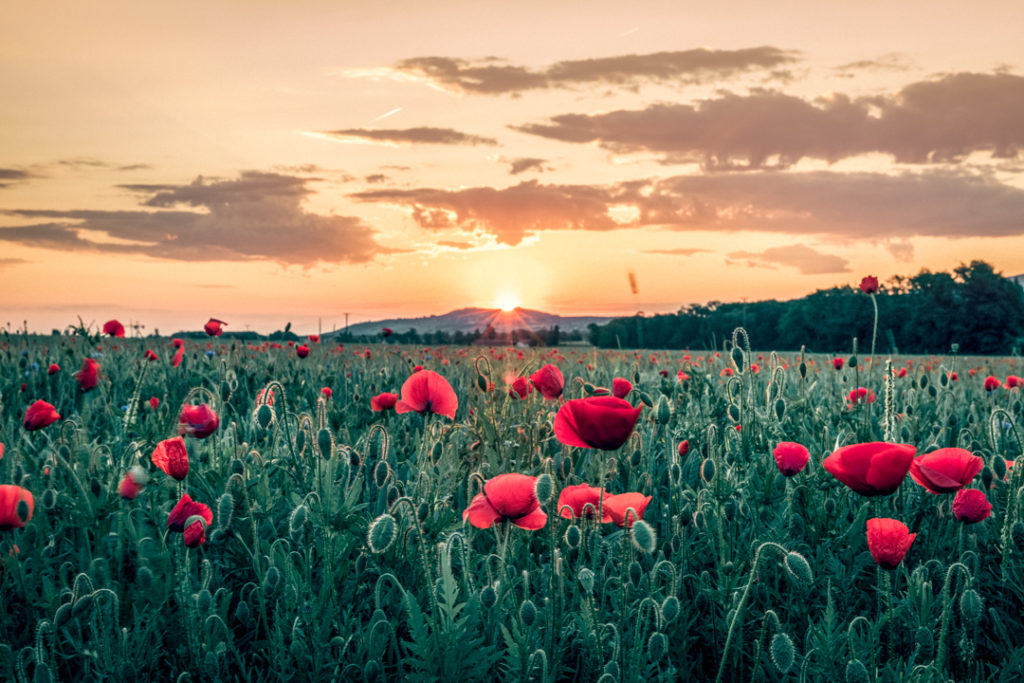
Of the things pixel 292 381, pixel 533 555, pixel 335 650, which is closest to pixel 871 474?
pixel 533 555

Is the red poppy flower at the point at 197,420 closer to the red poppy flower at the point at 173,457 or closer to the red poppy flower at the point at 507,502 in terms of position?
the red poppy flower at the point at 173,457

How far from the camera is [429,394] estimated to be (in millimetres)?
2637

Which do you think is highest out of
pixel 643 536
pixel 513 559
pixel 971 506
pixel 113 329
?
pixel 113 329

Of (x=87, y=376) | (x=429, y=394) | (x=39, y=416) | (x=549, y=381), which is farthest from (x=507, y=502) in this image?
(x=87, y=376)

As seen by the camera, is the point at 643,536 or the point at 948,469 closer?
the point at 643,536

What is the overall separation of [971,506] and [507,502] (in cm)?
144

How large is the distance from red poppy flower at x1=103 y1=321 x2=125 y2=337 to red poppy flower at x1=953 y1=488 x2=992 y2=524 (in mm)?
5836

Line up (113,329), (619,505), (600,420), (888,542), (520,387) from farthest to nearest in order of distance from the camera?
1. (113,329)
2. (520,387)
3. (619,505)
4. (888,542)
5. (600,420)

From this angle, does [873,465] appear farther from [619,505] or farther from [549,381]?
[549,381]

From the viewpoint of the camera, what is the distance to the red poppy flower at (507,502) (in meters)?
1.82

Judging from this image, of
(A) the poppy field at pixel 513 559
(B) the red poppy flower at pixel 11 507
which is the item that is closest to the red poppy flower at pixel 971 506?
(A) the poppy field at pixel 513 559

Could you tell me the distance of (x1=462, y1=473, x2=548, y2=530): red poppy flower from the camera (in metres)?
1.82

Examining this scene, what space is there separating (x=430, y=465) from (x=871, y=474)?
1.43 m

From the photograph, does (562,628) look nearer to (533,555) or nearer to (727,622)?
(727,622)
